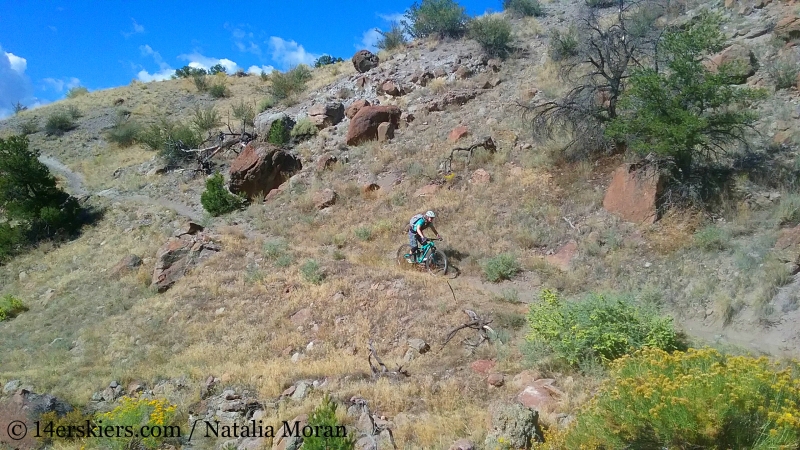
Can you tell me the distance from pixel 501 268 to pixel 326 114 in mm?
14952

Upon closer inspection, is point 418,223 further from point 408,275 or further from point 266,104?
point 266,104

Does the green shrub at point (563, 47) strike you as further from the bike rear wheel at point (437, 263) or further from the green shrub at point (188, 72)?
the green shrub at point (188, 72)

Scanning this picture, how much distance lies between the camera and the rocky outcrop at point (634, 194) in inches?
461

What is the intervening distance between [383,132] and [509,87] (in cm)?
600

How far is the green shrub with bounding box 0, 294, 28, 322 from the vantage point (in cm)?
1433

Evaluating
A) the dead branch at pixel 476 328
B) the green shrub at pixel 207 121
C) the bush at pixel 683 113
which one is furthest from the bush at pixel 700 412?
the green shrub at pixel 207 121

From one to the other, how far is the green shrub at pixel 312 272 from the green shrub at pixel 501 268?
12.7ft

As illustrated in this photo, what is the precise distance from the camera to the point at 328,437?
504 cm

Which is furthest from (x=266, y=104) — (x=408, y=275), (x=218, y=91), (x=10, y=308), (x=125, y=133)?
(x=408, y=275)

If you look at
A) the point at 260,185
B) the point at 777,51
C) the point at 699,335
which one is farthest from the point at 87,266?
the point at 777,51

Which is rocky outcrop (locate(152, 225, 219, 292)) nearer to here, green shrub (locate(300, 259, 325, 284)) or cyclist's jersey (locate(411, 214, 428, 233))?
green shrub (locate(300, 259, 325, 284))

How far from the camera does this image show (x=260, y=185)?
19.8m

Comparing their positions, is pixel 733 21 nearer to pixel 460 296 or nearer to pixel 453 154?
pixel 453 154

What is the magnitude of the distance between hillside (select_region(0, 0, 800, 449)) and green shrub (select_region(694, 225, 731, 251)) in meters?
0.04
